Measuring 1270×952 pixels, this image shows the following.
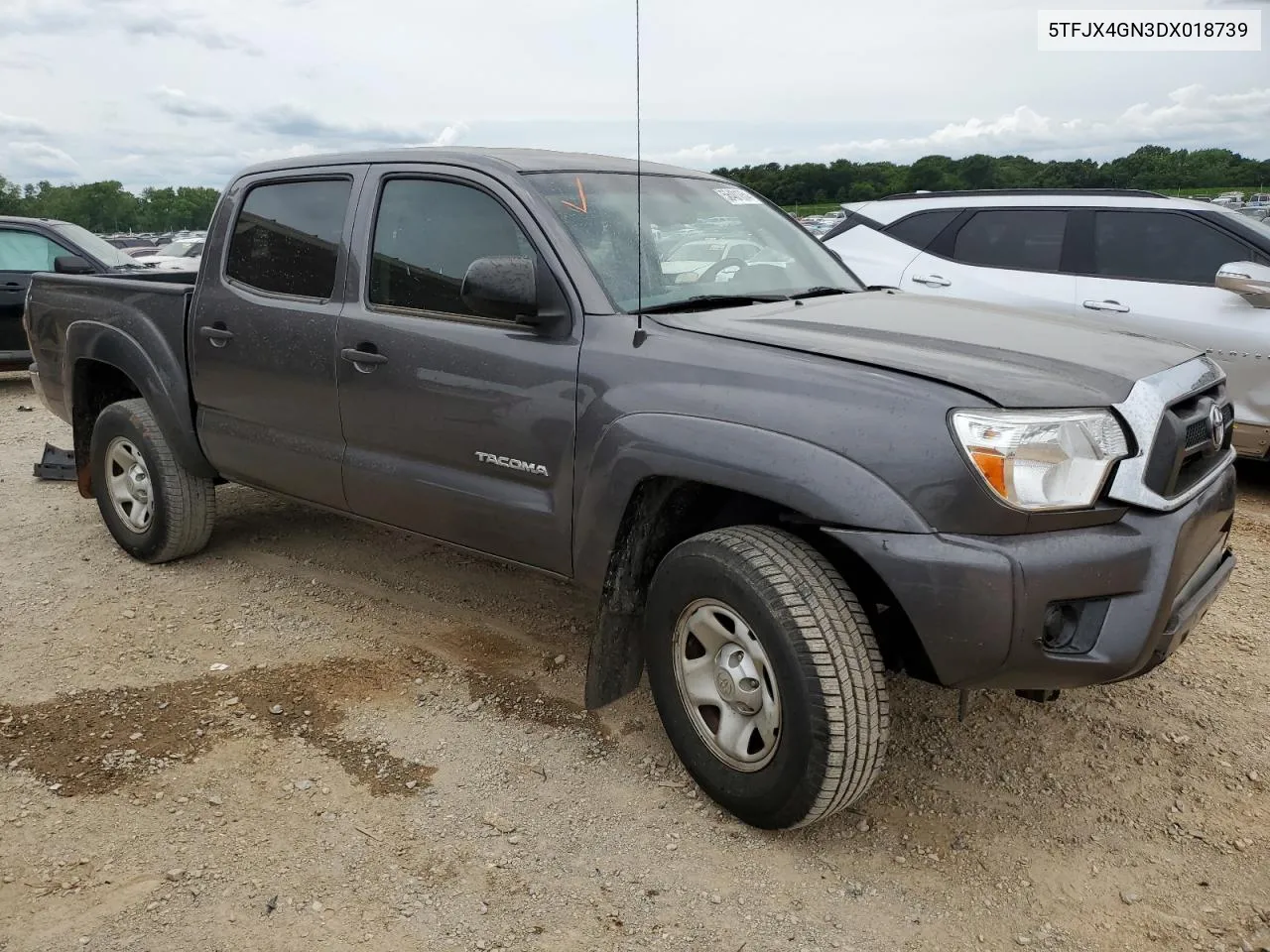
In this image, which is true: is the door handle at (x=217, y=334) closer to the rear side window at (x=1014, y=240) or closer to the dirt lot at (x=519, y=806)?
the dirt lot at (x=519, y=806)

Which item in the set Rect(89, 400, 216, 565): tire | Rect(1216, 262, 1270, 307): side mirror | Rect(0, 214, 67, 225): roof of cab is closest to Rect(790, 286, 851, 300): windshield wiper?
Rect(89, 400, 216, 565): tire

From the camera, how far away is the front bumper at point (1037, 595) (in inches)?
91.0

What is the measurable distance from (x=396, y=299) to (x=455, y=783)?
5.34 ft

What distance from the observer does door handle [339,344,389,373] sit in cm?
349

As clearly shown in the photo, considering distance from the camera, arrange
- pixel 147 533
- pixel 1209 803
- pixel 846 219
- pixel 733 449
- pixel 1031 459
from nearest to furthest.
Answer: pixel 1031 459 → pixel 733 449 → pixel 1209 803 → pixel 147 533 → pixel 846 219

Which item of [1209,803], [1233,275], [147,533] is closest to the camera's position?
[1209,803]

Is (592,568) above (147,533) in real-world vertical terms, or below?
above

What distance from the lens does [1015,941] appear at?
239cm

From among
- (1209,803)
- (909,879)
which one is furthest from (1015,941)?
(1209,803)

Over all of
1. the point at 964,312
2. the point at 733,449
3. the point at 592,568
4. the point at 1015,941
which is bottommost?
the point at 1015,941

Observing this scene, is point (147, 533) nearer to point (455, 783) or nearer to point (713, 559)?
point (455, 783)

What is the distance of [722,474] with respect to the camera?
8.55ft

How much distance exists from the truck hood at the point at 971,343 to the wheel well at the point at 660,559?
467mm

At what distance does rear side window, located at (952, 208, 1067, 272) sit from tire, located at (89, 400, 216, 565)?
4747mm
